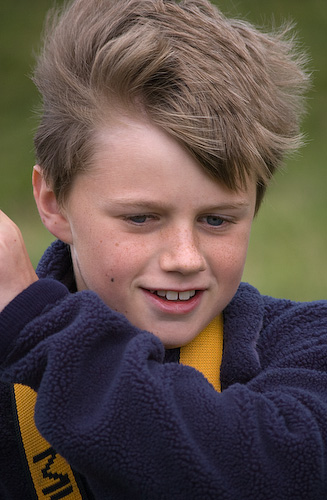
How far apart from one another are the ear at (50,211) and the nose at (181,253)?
0.31 m

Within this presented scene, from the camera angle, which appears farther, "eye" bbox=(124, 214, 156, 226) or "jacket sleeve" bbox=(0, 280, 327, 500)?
"eye" bbox=(124, 214, 156, 226)

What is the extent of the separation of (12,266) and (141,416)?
41 cm

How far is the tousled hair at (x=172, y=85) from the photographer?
5.92ft

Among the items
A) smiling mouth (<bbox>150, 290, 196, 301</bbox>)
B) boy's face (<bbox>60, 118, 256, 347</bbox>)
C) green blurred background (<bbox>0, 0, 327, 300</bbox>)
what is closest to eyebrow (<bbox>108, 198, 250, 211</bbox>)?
boy's face (<bbox>60, 118, 256, 347</bbox>)

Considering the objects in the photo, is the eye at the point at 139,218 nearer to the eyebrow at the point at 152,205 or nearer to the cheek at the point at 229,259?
the eyebrow at the point at 152,205

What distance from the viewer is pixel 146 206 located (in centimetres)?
176

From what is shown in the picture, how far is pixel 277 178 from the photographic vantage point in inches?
184

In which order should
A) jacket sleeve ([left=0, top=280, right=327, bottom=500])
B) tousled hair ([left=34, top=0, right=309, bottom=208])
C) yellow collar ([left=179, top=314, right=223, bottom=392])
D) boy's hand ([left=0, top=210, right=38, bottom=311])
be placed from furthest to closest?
yellow collar ([left=179, top=314, right=223, bottom=392]) < tousled hair ([left=34, top=0, right=309, bottom=208]) < boy's hand ([left=0, top=210, right=38, bottom=311]) < jacket sleeve ([left=0, top=280, right=327, bottom=500])

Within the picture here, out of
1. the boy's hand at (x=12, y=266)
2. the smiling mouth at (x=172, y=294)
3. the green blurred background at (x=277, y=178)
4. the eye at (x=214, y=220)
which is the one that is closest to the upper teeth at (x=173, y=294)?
the smiling mouth at (x=172, y=294)

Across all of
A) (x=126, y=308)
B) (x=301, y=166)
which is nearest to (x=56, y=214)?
(x=126, y=308)

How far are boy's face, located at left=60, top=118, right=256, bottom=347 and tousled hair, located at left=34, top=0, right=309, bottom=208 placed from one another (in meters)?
0.04

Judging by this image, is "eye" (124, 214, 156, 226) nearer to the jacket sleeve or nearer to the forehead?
the forehead

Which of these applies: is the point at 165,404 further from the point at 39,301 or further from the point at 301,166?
the point at 301,166

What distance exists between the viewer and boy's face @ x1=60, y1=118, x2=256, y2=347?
1.76m
